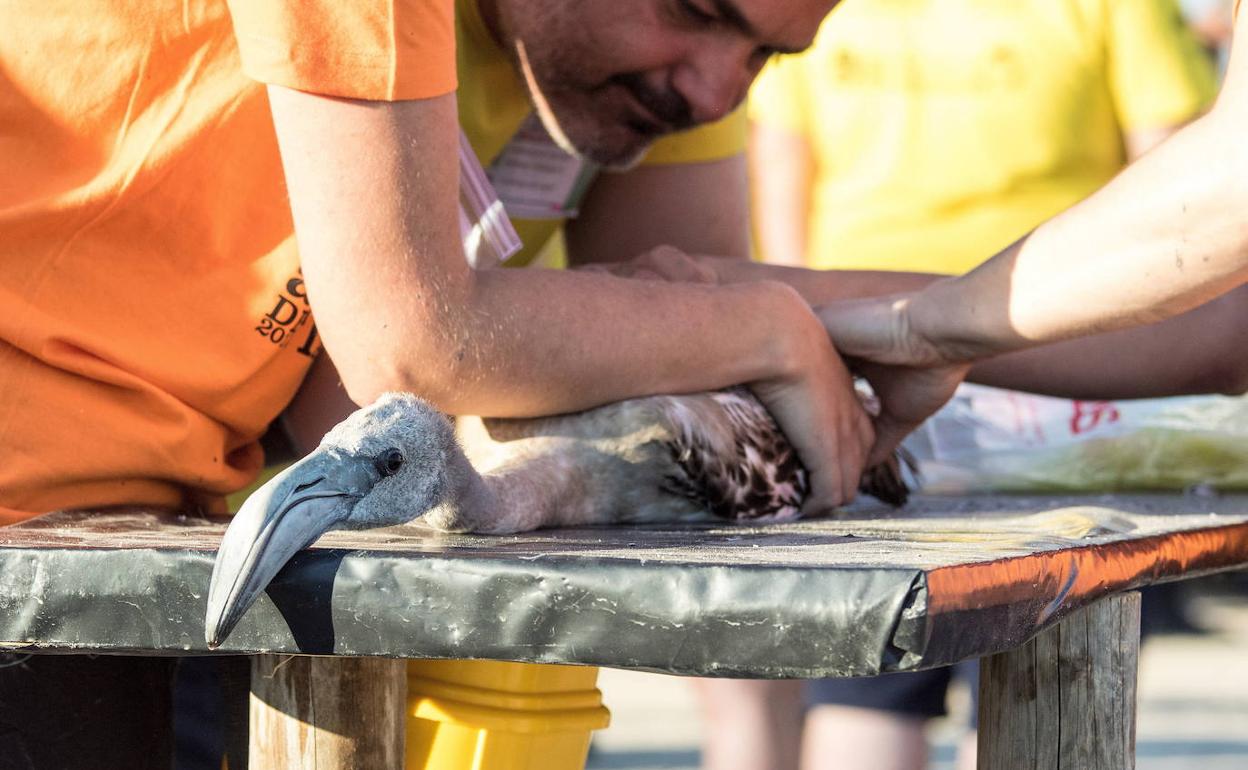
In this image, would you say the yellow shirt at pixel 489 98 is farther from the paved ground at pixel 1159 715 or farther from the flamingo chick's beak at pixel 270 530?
the paved ground at pixel 1159 715


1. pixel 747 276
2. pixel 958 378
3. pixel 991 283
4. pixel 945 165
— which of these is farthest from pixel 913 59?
pixel 991 283

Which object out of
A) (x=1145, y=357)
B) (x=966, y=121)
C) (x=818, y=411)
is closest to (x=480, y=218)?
(x=818, y=411)

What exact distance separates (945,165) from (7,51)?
206 centimetres

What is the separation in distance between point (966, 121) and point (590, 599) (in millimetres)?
2262

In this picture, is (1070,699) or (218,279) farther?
(218,279)

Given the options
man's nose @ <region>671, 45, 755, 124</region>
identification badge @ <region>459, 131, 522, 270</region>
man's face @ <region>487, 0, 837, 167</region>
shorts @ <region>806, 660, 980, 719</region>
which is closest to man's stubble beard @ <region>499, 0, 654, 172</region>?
man's face @ <region>487, 0, 837, 167</region>

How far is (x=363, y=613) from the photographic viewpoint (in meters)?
1.21

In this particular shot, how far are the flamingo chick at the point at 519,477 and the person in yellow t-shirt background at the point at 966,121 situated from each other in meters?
Answer: 0.92

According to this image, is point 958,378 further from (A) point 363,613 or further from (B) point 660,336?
(A) point 363,613

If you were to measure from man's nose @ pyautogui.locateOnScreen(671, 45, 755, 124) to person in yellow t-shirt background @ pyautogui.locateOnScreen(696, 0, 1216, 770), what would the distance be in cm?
98

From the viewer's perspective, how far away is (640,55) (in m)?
2.12

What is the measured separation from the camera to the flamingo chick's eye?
→ 143cm

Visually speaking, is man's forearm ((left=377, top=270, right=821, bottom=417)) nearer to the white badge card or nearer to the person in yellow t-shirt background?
the white badge card

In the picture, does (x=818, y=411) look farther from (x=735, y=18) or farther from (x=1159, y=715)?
(x=1159, y=715)
